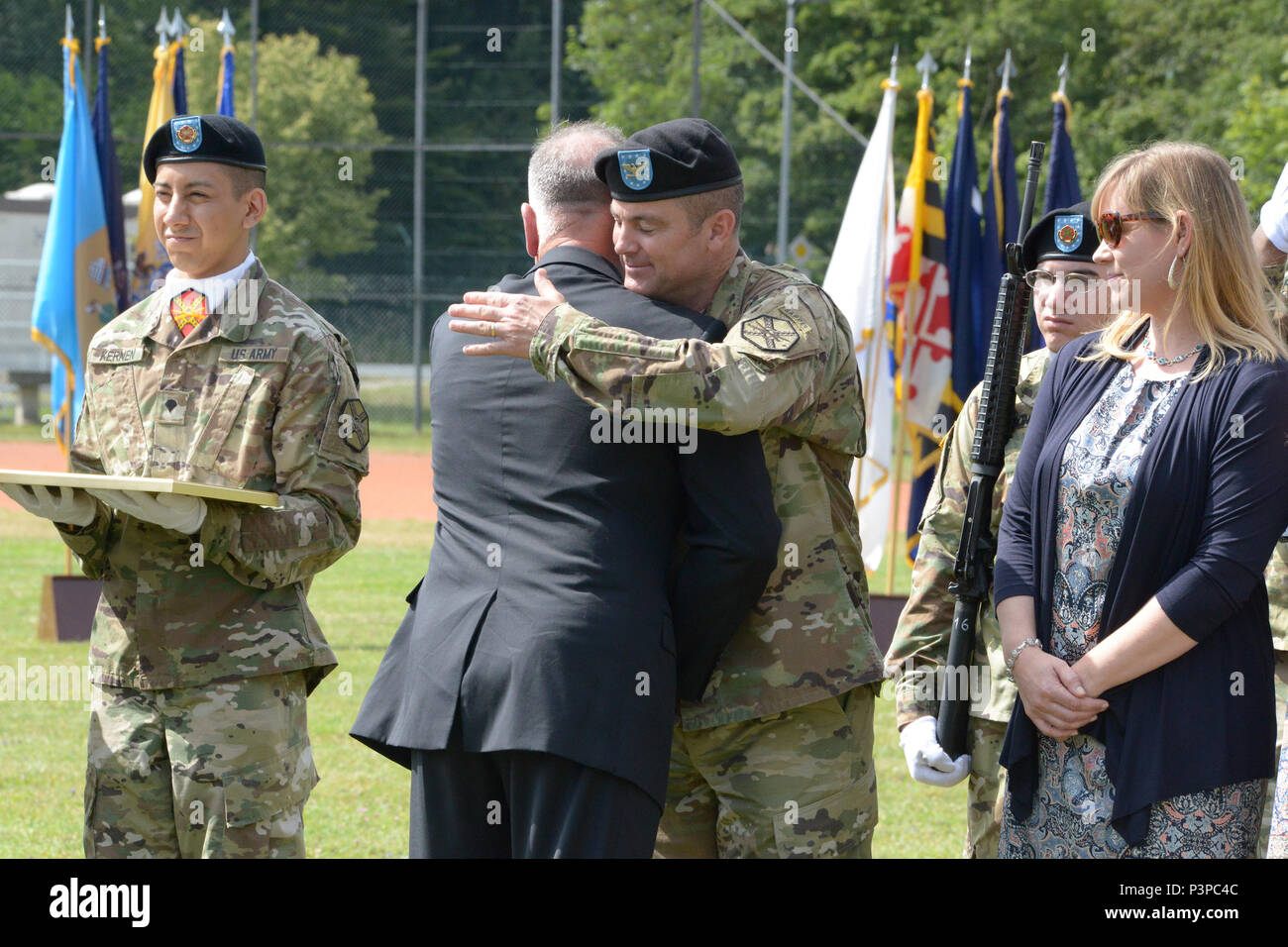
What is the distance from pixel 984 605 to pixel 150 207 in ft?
26.3

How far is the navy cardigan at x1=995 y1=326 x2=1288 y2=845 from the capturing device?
8.49 ft

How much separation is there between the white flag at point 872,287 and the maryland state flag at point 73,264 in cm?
504

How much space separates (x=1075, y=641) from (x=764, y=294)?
0.92 metres

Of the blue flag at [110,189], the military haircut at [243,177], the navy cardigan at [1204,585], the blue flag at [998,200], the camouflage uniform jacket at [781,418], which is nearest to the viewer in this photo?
the camouflage uniform jacket at [781,418]

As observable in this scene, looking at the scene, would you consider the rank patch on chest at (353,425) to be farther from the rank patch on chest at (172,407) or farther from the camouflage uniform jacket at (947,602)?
the camouflage uniform jacket at (947,602)

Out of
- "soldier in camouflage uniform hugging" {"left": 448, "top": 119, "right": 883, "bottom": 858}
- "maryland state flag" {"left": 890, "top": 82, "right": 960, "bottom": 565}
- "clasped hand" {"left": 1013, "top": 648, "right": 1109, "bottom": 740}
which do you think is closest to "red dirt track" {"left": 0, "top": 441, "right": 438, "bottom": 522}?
"maryland state flag" {"left": 890, "top": 82, "right": 960, "bottom": 565}

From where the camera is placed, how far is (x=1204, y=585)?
2578 mm

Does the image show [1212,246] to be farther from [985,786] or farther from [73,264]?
[73,264]

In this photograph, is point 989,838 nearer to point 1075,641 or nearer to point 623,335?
point 1075,641

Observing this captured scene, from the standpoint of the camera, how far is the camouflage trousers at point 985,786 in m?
3.41

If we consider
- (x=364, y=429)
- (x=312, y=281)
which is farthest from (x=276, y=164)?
(x=364, y=429)

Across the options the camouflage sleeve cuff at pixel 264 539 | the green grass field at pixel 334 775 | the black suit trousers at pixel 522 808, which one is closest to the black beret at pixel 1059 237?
the black suit trousers at pixel 522 808

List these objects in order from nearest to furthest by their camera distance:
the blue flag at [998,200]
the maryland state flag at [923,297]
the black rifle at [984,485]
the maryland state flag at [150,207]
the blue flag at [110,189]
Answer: the black rifle at [984,485] < the maryland state flag at [923,297] < the blue flag at [998,200] < the maryland state flag at [150,207] < the blue flag at [110,189]

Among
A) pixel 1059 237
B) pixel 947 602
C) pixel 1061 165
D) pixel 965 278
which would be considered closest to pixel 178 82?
pixel 965 278
